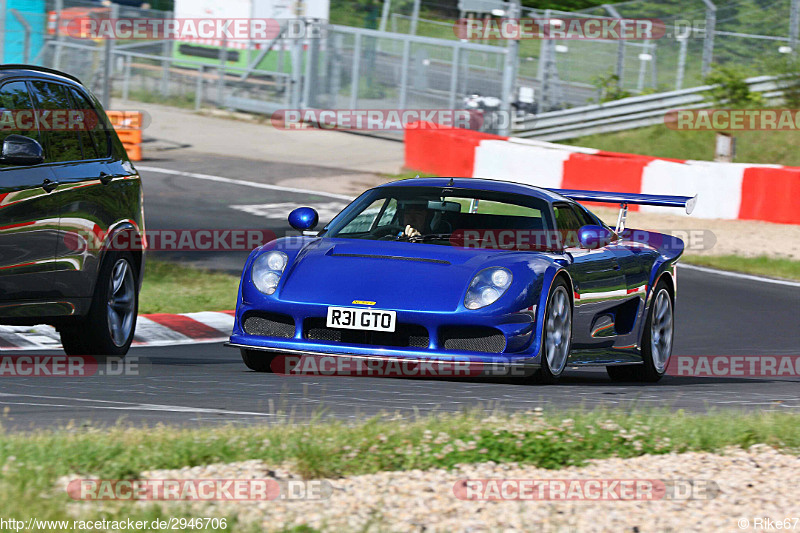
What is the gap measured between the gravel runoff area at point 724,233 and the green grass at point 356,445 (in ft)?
37.2

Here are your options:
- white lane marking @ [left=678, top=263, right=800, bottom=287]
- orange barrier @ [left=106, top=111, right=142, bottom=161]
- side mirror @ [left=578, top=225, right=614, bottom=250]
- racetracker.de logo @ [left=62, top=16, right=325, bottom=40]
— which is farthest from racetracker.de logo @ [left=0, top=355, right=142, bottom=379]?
racetracker.de logo @ [left=62, top=16, right=325, bottom=40]

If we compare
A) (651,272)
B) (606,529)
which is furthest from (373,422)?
(651,272)

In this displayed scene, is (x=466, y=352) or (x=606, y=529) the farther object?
(x=466, y=352)

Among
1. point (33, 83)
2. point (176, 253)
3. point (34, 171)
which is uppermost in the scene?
A: point (33, 83)

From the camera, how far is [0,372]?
725cm

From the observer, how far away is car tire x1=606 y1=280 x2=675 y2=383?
8.88m

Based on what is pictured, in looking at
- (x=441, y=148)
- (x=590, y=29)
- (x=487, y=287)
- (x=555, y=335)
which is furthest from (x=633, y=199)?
(x=590, y=29)

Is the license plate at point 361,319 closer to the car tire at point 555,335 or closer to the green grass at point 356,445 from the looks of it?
the car tire at point 555,335

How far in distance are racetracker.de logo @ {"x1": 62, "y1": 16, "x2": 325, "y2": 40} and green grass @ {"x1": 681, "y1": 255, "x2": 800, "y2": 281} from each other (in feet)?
47.3

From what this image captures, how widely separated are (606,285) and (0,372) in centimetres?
371

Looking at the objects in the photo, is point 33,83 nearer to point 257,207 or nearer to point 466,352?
point 466,352

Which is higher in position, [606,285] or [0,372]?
[606,285]

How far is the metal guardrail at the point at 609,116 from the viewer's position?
2577cm

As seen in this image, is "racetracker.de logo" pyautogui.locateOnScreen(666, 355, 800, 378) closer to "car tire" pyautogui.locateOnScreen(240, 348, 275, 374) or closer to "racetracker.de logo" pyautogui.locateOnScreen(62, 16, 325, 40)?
"car tire" pyautogui.locateOnScreen(240, 348, 275, 374)
